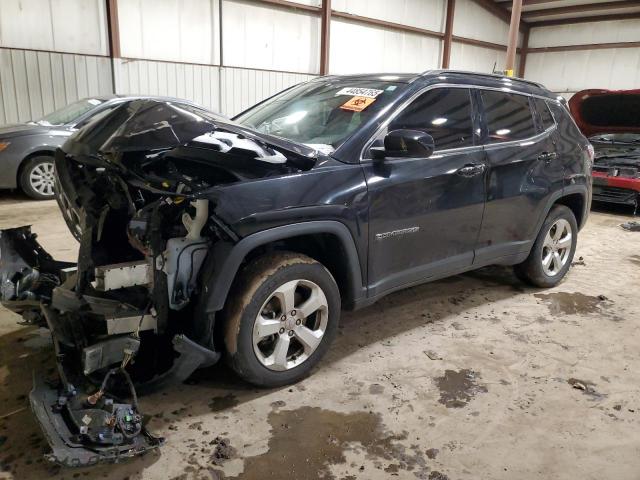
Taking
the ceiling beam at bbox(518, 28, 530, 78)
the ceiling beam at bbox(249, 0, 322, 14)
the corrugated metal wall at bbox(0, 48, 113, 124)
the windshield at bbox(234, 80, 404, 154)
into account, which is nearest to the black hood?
the windshield at bbox(234, 80, 404, 154)

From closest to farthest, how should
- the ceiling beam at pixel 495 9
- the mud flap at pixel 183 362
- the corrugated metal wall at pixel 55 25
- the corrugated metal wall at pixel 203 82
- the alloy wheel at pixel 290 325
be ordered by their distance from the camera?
1. the mud flap at pixel 183 362
2. the alloy wheel at pixel 290 325
3. the corrugated metal wall at pixel 55 25
4. the corrugated metal wall at pixel 203 82
5. the ceiling beam at pixel 495 9

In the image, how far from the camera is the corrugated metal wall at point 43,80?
9047 mm

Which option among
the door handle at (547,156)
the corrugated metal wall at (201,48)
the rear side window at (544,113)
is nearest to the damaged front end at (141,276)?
the door handle at (547,156)

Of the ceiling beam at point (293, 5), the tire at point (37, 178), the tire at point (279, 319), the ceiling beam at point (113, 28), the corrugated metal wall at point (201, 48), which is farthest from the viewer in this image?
the ceiling beam at point (293, 5)

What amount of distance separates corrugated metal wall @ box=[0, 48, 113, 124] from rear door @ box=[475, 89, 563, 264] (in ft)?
28.5

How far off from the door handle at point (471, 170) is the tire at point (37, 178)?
6029 mm

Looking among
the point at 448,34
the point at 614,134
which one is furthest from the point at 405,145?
the point at 448,34

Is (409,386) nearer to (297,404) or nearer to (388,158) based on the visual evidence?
(297,404)

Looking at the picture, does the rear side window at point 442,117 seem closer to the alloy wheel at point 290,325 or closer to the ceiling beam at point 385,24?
the alloy wheel at point 290,325

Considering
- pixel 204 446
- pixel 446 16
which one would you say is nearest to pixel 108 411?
pixel 204 446

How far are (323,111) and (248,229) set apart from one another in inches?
49.2

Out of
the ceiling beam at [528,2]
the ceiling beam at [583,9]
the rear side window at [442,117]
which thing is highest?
the ceiling beam at [528,2]

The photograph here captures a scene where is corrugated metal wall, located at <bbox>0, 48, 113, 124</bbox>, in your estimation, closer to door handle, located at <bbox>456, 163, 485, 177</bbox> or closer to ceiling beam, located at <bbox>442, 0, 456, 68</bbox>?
door handle, located at <bbox>456, 163, 485, 177</bbox>

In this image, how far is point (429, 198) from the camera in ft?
10.3
